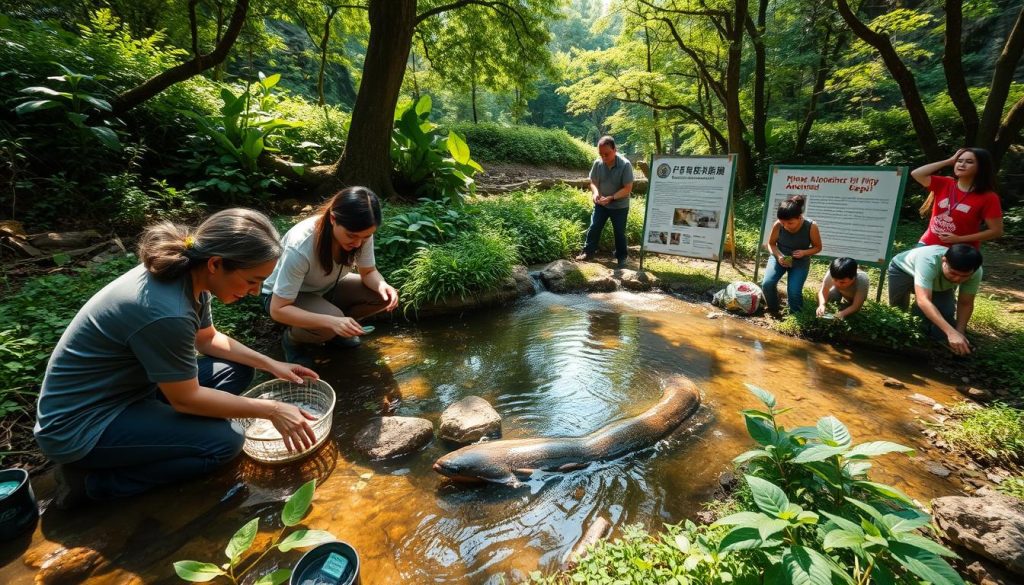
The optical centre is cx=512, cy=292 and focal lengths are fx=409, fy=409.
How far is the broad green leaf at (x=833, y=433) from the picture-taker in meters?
1.48

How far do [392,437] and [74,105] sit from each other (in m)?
5.82

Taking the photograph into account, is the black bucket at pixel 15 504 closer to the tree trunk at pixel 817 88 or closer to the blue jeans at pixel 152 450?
the blue jeans at pixel 152 450

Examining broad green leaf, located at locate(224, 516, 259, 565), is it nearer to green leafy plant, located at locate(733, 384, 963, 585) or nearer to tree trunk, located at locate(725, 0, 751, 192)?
green leafy plant, located at locate(733, 384, 963, 585)

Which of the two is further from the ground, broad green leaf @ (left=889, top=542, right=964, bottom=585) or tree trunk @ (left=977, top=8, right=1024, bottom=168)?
tree trunk @ (left=977, top=8, right=1024, bottom=168)

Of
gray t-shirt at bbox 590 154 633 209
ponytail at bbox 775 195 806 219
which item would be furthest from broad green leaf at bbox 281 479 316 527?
gray t-shirt at bbox 590 154 633 209

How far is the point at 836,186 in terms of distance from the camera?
4.59 m

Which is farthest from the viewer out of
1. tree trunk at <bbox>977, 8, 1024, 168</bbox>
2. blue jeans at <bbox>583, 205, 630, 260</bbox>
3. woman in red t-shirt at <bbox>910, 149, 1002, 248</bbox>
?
tree trunk at <bbox>977, 8, 1024, 168</bbox>

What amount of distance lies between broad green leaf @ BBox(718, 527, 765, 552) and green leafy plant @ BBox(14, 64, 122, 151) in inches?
256

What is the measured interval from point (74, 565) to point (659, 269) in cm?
616

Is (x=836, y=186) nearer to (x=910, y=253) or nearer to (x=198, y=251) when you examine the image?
(x=910, y=253)

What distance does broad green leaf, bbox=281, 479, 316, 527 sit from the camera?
4.90ft

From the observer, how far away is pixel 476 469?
2.14 metres

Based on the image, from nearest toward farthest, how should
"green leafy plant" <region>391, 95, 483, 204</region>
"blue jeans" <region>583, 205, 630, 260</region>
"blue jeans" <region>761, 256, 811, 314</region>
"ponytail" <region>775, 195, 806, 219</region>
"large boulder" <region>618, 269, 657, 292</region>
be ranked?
"ponytail" <region>775, 195, 806, 219</region> < "blue jeans" <region>761, 256, 811, 314</region> < "large boulder" <region>618, 269, 657, 292</region> < "blue jeans" <region>583, 205, 630, 260</region> < "green leafy plant" <region>391, 95, 483, 204</region>

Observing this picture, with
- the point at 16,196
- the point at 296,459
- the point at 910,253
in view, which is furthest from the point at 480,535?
the point at 16,196
